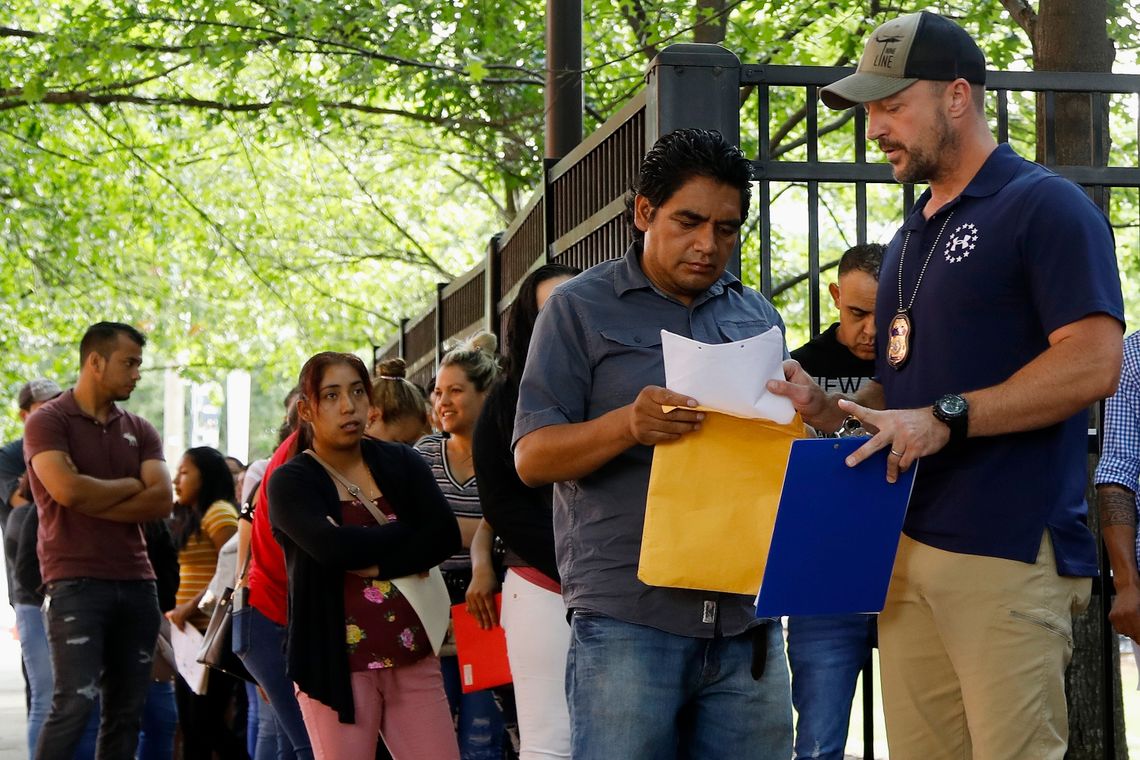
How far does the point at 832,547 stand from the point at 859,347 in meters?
1.82

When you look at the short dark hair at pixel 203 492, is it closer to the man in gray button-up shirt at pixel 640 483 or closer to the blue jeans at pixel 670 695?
the man in gray button-up shirt at pixel 640 483

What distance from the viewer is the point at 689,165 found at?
3543mm

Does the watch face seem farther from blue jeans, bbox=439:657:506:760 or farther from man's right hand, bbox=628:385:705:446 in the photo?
blue jeans, bbox=439:657:506:760

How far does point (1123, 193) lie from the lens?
13.5 m

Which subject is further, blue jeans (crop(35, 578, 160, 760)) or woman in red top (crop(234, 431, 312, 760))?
blue jeans (crop(35, 578, 160, 760))

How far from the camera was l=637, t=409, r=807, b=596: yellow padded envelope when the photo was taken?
10.9ft

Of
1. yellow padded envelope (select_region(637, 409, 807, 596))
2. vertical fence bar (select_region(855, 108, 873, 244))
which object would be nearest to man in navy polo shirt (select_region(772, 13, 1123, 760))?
yellow padded envelope (select_region(637, 409, 807, 596))

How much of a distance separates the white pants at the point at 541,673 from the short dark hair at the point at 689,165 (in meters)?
1.75

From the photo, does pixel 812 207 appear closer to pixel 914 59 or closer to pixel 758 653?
pixel 914 59

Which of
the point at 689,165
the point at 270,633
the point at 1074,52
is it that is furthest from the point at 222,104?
the point at 689,165

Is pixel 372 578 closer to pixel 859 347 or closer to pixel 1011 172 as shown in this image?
pixel 859 347

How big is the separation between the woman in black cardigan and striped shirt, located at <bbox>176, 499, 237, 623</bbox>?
3.30 m

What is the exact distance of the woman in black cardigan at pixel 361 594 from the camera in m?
5.14

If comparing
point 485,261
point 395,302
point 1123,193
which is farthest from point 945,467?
point 395,302
